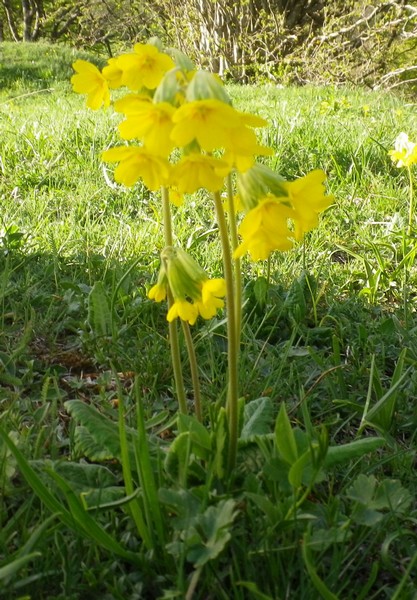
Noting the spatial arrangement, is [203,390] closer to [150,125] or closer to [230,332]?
[230,332]

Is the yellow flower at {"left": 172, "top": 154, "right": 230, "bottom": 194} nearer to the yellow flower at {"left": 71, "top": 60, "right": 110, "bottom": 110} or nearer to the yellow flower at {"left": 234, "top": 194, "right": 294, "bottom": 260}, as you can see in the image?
the yellow flower at {"left": 234, "top": 194, "right": 294, "bottom": 260}

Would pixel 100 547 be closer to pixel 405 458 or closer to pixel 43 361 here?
pixel 405 458

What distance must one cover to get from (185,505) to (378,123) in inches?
157

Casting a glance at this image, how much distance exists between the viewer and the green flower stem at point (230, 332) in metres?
0.96

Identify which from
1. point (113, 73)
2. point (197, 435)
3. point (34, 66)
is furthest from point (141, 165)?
point (34, 66)

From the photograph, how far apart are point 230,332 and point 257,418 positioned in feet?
1.04

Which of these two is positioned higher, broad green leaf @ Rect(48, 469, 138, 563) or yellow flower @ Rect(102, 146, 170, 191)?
yellow flower @ Rect(102, 146, 170, 191)

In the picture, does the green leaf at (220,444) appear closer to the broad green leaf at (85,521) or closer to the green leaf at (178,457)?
the green leaf at (178,457)

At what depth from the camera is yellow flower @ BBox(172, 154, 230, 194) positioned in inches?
34.7

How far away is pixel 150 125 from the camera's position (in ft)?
2.87

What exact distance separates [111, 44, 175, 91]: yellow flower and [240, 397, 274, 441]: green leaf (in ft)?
2.22

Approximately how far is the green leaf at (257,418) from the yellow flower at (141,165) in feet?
1.77

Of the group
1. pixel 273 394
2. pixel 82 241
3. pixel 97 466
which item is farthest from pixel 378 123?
pixel 97 466

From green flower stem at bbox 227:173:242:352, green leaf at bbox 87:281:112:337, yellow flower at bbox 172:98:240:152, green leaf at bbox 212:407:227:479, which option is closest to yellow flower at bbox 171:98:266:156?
yellow flower at bbox 172:98:240:152
